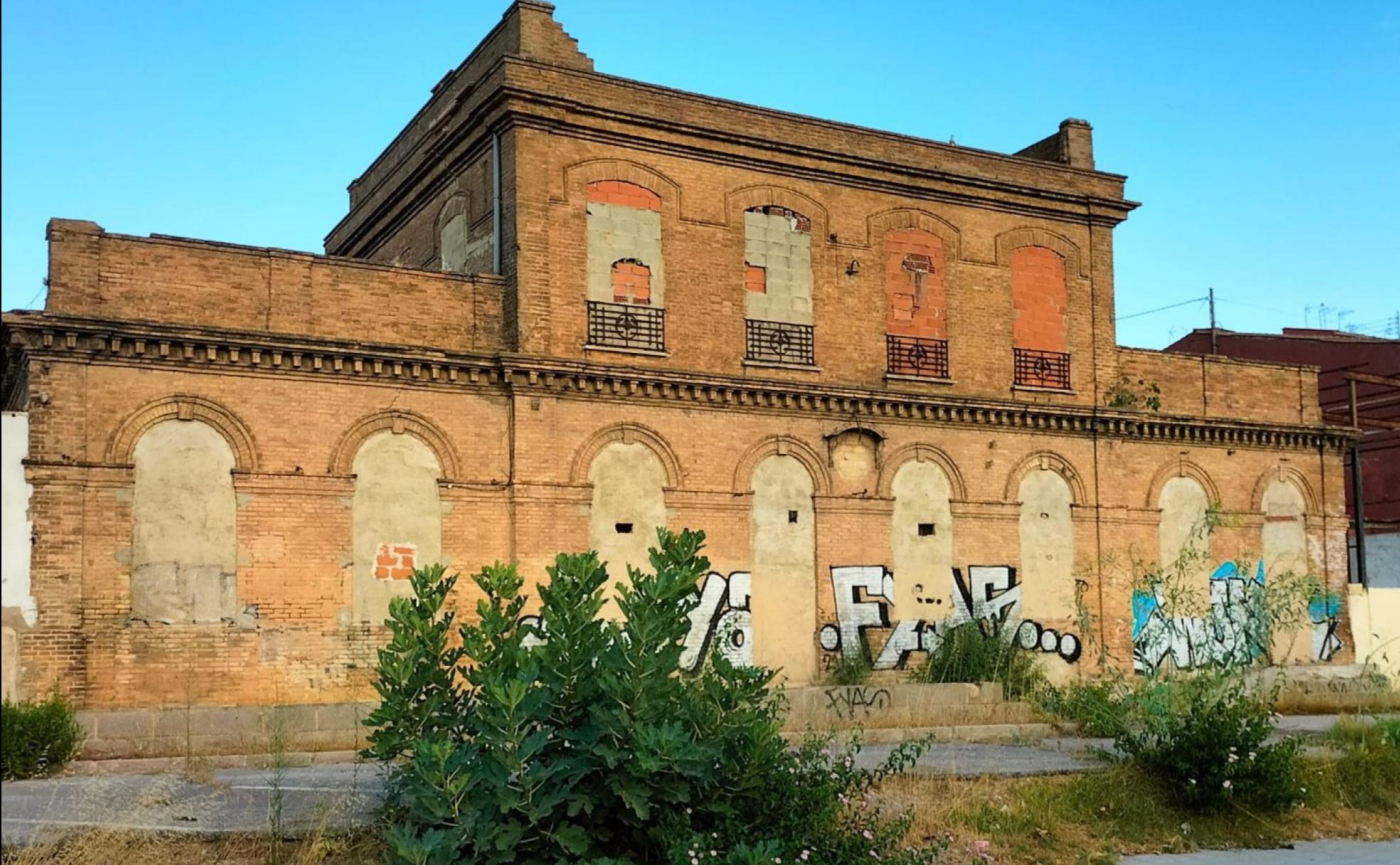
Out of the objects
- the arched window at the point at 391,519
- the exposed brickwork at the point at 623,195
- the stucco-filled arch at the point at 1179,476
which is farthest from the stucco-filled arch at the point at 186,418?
the stucco-filled arch at the point at 1179,476

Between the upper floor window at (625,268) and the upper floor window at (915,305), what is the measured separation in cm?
463

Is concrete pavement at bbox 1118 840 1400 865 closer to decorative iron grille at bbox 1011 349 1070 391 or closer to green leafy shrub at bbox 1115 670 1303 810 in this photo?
green leafy shrub at bbox 1115 670 1303 810

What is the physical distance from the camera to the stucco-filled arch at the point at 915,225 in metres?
23.6

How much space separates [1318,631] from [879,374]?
482 inches

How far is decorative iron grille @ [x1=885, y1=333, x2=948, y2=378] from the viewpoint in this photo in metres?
23.4

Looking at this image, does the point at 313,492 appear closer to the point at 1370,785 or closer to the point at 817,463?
the point at 817,463

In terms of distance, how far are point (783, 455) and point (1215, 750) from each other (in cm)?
1096

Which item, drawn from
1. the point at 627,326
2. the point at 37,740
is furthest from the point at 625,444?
the point at 37,740

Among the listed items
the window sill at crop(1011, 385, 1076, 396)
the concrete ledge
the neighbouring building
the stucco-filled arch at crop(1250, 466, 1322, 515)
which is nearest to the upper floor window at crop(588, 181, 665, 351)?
the concrete ledge

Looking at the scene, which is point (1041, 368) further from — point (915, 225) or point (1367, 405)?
point (1367, 405)

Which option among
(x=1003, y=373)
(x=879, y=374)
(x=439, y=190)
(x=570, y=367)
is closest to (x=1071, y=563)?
(x=1003, y=373)

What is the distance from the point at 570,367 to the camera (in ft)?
65.8

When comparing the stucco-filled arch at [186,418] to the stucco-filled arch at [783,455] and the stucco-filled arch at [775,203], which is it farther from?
the stucco-filled arch at [775,203]

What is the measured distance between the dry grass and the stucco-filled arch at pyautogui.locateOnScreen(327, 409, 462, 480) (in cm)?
957
